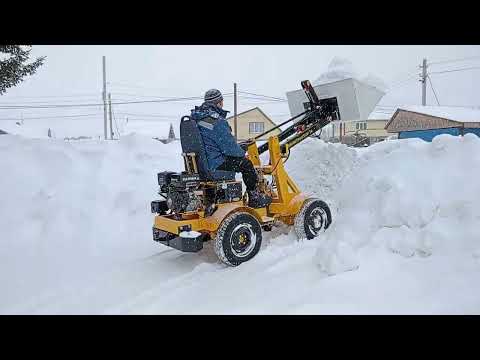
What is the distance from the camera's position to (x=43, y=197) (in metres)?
6.94

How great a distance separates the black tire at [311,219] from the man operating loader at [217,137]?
3.14 feet

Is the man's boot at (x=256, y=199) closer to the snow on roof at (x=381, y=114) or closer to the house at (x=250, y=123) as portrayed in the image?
the house at (x=250, y=123)

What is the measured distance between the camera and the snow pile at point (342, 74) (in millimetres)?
8422

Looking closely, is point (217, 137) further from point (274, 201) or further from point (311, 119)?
point (311, 119)

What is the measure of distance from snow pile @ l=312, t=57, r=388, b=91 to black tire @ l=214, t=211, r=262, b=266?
16.0 ft

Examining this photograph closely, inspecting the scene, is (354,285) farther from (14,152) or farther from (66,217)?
(14,152)

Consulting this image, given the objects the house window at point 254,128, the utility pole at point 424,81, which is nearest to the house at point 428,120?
the utility pole at point 424,81

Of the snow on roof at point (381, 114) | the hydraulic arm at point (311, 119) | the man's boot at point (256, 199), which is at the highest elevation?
the snow on roof at point (381, 114)

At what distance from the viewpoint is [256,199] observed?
5172 millimetres

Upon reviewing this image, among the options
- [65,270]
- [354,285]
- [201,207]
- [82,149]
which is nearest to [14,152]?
[82,149]

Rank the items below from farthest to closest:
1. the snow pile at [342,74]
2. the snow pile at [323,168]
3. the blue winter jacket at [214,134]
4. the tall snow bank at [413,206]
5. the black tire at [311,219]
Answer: the snow pile at [342,74], the snow pile at [323,168], the black tire at [311,219], the blue winter jacket at [214,134], the tall snow bank at [413,206]

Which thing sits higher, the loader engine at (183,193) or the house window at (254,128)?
the house window at (254,128)

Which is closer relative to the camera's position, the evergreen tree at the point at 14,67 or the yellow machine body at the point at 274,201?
the yellow machine body at the point at 274,201

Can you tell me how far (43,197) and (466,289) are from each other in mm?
6590
